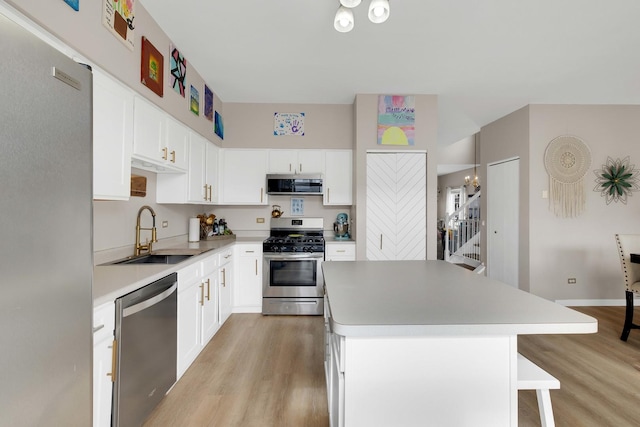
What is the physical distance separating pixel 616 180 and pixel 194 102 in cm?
544

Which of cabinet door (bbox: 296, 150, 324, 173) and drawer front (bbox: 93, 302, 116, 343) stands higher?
cabinet door (bbox: 296, 150, 324, 173)

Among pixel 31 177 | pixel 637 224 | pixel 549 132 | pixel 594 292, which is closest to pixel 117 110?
pixel 31 177

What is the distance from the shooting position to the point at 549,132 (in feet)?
12.9

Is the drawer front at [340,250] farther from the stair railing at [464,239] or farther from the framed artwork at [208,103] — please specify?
the stair railing at [464,239]

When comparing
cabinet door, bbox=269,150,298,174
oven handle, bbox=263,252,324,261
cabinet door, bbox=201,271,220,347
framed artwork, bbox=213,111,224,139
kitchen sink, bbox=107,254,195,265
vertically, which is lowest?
cabinet door, bbox=201,271,220,347

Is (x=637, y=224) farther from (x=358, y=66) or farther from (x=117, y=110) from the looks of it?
(x=117, y=110)

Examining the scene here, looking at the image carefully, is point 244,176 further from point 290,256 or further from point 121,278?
point 121,278

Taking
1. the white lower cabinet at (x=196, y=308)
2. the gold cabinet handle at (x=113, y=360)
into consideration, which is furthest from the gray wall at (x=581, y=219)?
the gold cabinet handle at (x=113, y=360)

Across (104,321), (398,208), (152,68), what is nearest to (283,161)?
(398,208)

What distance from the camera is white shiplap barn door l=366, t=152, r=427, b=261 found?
368cm

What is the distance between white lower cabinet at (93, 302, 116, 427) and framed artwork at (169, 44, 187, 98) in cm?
211

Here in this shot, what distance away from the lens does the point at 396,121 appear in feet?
12.1

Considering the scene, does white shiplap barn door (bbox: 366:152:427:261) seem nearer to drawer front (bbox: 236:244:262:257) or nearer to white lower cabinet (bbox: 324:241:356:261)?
white lower cabinet (bbox: 324:241:356:261)

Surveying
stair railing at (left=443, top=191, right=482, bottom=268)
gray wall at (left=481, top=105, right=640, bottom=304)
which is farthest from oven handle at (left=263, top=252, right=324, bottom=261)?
stair railing at (left=443, top=191, right=482, bottom=268)
